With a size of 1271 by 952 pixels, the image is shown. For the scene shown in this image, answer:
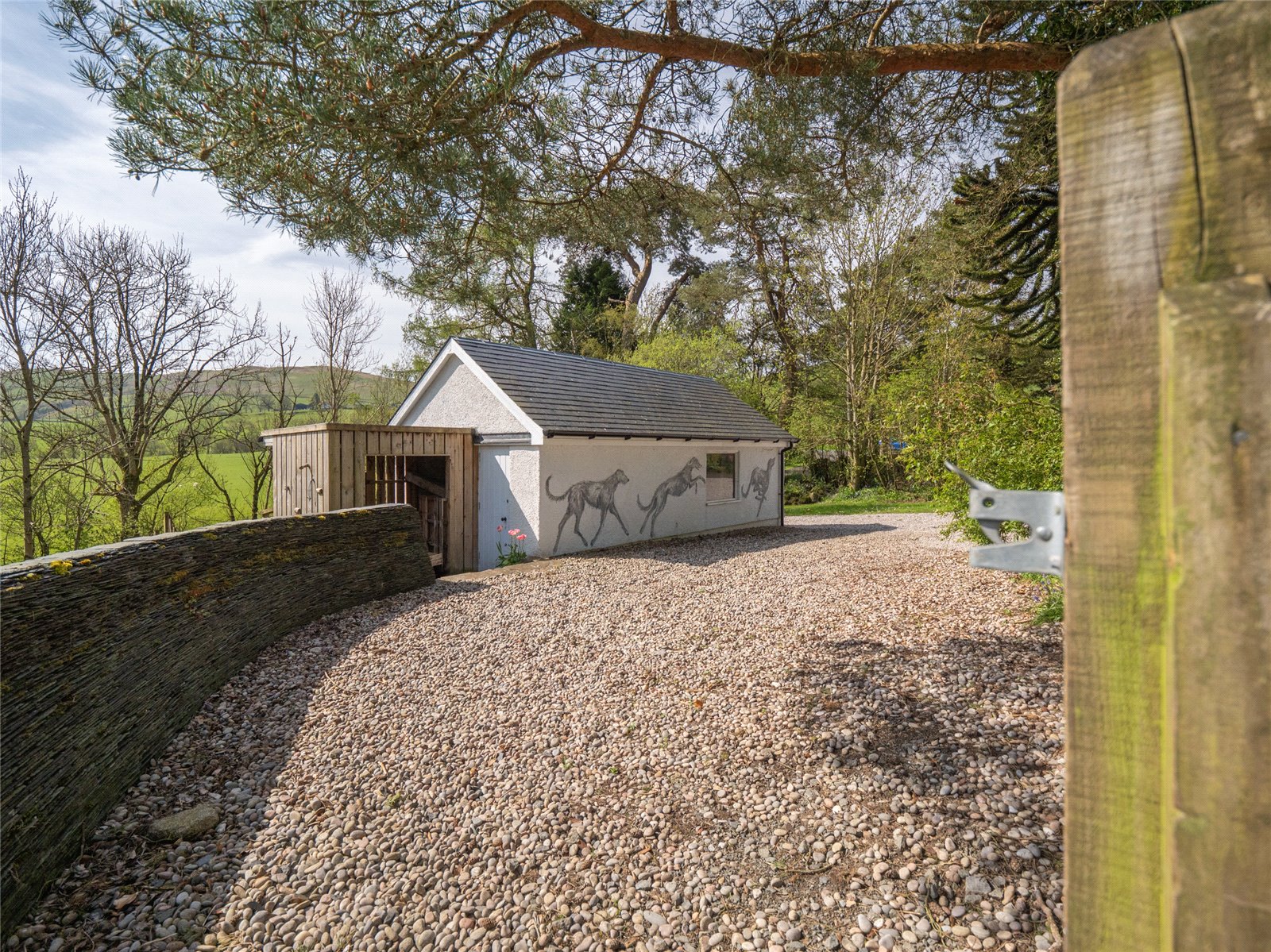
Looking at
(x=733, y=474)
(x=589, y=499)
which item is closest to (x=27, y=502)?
(x=589, y=499)

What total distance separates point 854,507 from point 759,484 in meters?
5.66

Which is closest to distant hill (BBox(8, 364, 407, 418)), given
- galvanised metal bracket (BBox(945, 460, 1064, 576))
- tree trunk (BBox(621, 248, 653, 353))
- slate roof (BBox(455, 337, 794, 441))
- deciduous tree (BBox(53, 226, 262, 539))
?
deciduous tree (BBox(53, 226, 262, 539))

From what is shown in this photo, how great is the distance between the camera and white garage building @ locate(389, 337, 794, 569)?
11758 millimetres

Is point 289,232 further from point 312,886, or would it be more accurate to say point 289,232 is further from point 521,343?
point 521,343

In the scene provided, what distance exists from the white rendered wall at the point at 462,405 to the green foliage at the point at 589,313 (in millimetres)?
14743

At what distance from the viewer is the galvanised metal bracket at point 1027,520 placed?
1022mm

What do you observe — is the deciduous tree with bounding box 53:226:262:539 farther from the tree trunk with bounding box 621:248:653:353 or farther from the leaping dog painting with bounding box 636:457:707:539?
the tree trunk with bounding box 621:248:653:353

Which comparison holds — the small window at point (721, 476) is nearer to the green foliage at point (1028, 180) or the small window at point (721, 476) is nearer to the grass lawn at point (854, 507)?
the grass lawn at point (854, 507)

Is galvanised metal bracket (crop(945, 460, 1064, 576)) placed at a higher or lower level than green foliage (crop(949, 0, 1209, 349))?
lower

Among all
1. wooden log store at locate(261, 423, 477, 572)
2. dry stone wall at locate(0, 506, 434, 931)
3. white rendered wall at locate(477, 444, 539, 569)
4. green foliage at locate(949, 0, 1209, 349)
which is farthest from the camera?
white rendered wall at locate(477, 444, 539, 569)

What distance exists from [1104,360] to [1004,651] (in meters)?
5.56

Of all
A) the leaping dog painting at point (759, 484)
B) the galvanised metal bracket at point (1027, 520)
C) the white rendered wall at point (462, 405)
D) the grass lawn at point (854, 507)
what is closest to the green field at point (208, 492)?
the white rendered wall at point (462, 405)

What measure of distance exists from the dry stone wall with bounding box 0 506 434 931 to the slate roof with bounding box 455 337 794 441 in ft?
19.5

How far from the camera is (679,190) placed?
20.9 feet
